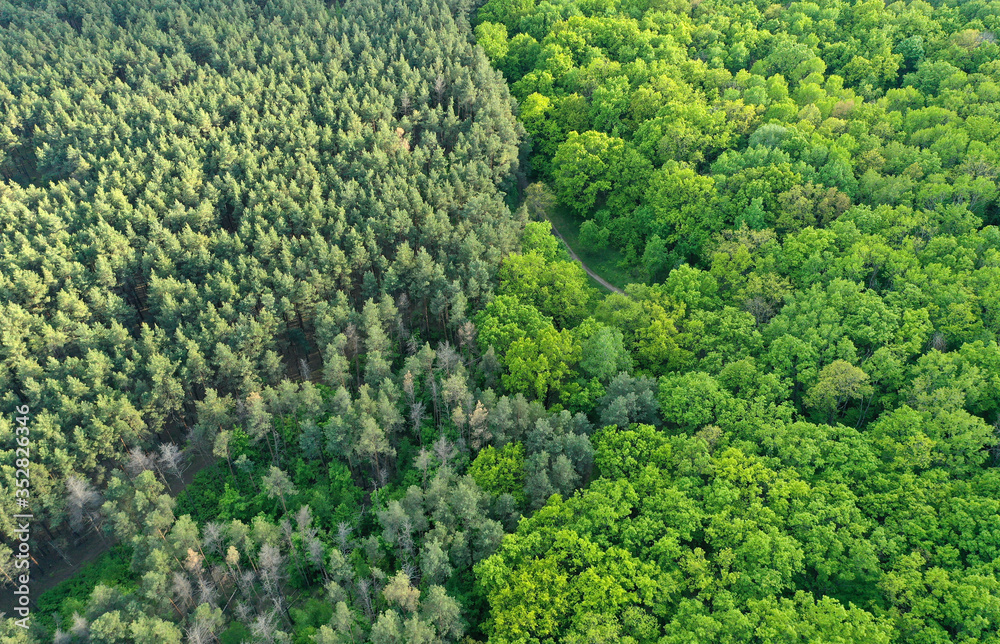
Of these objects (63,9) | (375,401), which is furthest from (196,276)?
(63,9)

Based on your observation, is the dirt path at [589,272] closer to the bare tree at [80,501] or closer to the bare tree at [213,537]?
the bare tree at [213,537]

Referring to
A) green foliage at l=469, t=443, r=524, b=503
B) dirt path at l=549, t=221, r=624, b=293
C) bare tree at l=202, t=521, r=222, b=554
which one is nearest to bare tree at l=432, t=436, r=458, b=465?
green foliage at l=469, t=443, r=524, b=503

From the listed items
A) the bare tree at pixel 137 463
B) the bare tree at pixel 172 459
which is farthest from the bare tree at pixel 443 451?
the bare tree at pixel 137 463

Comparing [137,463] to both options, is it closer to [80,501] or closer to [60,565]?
[80,501]

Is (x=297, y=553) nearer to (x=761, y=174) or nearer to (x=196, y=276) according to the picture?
(x=196, y=276)
